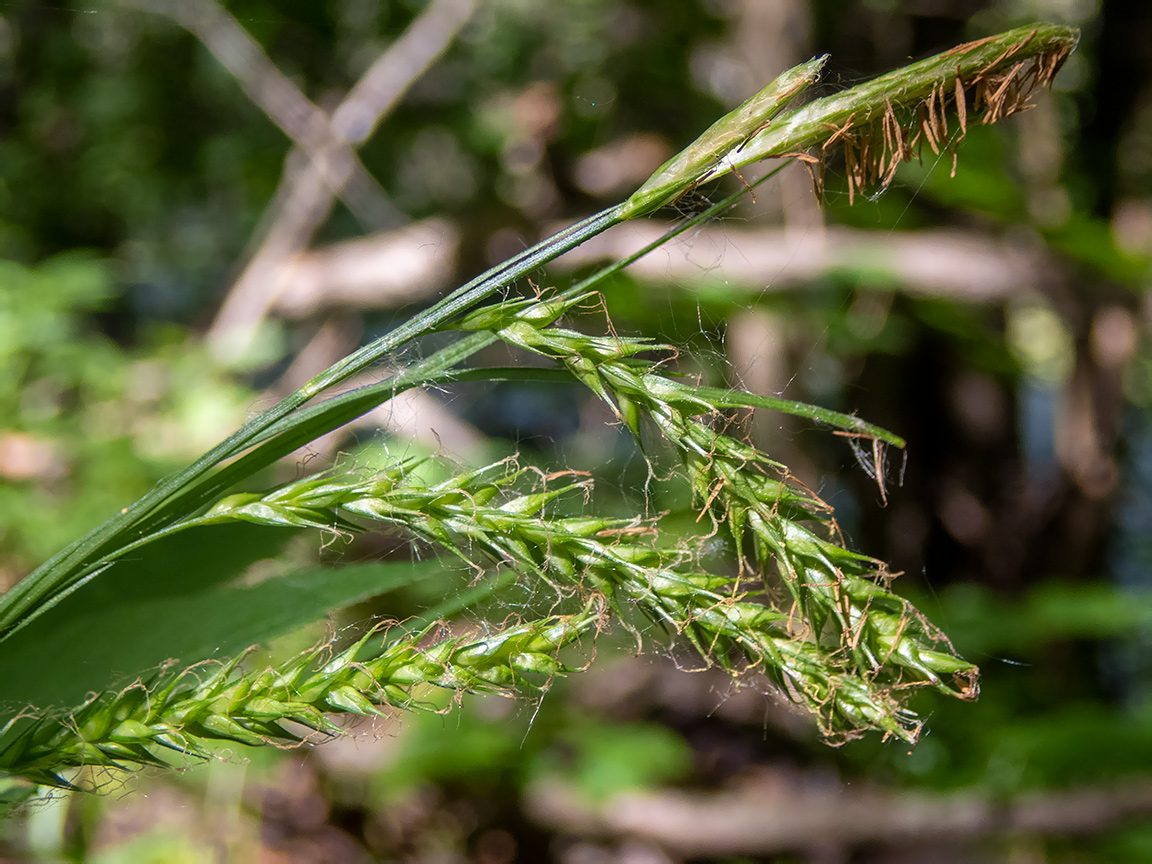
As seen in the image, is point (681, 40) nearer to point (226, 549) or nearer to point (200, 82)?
point (200, 82)

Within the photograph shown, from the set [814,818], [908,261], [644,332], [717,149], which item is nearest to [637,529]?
[717,149]

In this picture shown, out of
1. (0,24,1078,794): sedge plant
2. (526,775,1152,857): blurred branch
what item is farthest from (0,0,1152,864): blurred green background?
(0,24,1078,794): sedge plant

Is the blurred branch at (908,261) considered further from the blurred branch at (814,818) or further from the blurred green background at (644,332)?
the blurred branch at (814,818)

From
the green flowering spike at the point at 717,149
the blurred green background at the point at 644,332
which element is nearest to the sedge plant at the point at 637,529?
the green flowering spike at the point at 717,149

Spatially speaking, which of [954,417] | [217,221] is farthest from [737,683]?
[217,221]

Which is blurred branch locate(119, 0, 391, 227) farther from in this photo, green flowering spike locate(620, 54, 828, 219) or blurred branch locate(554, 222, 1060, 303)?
green flowering spike locate(620, 54, 828, 219)

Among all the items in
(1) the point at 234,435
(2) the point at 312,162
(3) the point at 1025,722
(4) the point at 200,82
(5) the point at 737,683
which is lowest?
(3) the point at 1025,722
